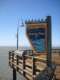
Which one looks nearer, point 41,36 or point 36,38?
point 41,36

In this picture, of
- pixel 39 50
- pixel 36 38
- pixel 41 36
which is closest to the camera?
pixel 41 36

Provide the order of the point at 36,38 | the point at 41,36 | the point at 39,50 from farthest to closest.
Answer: the point at 36,38
the point at 39,50
the point at 41,36

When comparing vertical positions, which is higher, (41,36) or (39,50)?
(41,36)

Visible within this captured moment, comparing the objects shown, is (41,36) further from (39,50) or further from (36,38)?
(36,38)

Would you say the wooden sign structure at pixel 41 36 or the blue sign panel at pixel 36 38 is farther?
the blue sign panel at pixel 36 38

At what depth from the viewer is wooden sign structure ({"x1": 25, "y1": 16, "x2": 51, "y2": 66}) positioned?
505cm

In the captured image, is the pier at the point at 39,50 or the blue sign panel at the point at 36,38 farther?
the blue sign panel at the point at 36,38

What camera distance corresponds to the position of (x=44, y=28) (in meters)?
5.54

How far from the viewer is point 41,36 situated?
6.03 meters

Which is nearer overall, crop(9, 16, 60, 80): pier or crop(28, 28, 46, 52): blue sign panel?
crop(9, 16, 60, 80): pier

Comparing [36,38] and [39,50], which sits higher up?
[36,38]

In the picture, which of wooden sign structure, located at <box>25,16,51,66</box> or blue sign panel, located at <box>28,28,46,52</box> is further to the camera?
blue sign panel, located at <box>28,28,46,52</box>

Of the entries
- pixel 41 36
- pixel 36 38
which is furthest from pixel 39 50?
pixel 36 38

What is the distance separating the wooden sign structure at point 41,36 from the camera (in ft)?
16.6
